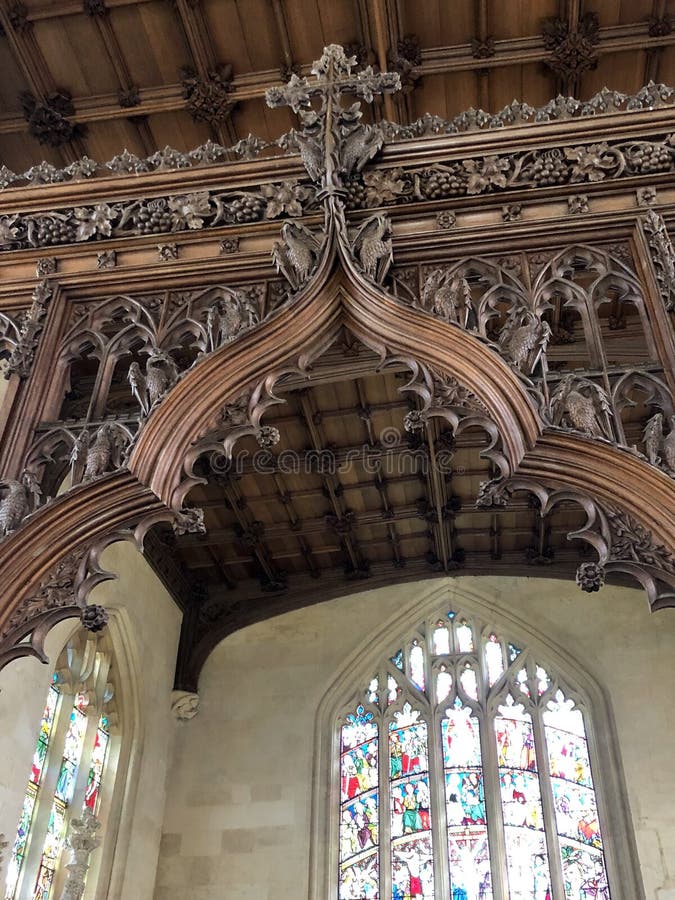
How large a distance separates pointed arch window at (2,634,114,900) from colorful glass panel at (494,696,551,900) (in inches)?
173

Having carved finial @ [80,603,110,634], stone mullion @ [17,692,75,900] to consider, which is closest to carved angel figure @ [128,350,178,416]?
carved finial @ [80,603,110,634]

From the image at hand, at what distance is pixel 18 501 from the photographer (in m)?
3.78

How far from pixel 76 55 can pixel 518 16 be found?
348cm

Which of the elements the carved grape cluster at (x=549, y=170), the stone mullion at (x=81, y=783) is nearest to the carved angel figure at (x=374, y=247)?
the carved grape cluster at (x=549, y=170)

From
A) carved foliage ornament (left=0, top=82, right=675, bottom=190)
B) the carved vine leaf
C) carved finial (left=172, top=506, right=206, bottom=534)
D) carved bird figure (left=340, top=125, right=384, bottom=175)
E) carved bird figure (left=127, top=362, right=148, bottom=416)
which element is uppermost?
carved foliage ornament (left=0, top=82, right=675, bottom=190)

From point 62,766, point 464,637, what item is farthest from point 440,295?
point 464,637

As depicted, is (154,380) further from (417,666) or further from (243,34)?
(417,666)

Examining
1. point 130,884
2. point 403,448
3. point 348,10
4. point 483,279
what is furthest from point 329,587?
point 483,279

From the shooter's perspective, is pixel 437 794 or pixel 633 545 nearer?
pixel 633 545

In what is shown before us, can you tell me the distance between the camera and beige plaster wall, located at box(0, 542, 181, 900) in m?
8.86

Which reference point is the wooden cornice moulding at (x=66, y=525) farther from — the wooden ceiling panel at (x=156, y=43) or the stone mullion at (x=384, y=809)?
the stone mullion at (x=384, y=809)

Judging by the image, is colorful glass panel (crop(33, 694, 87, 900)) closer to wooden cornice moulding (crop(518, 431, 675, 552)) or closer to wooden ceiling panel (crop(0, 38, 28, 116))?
wooden ceiling panel (crop(0, 38, 28, 116))

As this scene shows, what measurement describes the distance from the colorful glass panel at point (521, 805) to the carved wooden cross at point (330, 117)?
7.77 metres

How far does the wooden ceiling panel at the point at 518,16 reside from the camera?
684 cm
